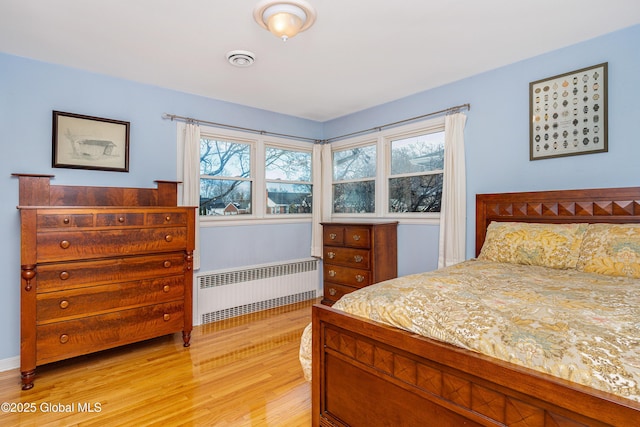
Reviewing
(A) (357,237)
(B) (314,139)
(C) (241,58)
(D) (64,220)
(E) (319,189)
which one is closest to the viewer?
(D) (64,220)

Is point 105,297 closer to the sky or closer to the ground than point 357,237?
closer to the ground

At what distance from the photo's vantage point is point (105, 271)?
8.20 feet

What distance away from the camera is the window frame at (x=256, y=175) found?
3.63m

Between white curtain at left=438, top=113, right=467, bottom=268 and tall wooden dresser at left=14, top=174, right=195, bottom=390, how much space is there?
2.36 meters

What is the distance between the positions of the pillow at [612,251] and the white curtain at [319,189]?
284 centimetres

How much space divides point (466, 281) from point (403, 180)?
2.16 metres

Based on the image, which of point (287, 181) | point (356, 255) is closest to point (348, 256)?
point (356, 255)

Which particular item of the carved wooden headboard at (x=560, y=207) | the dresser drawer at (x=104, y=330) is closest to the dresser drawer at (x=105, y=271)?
the dresser drawer at (x=104, y=330)

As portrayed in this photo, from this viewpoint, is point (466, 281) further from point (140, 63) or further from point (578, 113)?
point (140, 63)

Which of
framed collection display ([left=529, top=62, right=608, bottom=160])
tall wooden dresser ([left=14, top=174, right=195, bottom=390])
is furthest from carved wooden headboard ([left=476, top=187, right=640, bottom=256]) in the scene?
tall wooden dresser ([left=14, top=174, right=195, bottom=390])

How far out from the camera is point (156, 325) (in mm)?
2727

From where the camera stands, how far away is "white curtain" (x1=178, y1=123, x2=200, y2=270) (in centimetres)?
335

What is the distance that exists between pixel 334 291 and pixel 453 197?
168 centimetres

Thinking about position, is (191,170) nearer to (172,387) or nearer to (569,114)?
(172,387)
